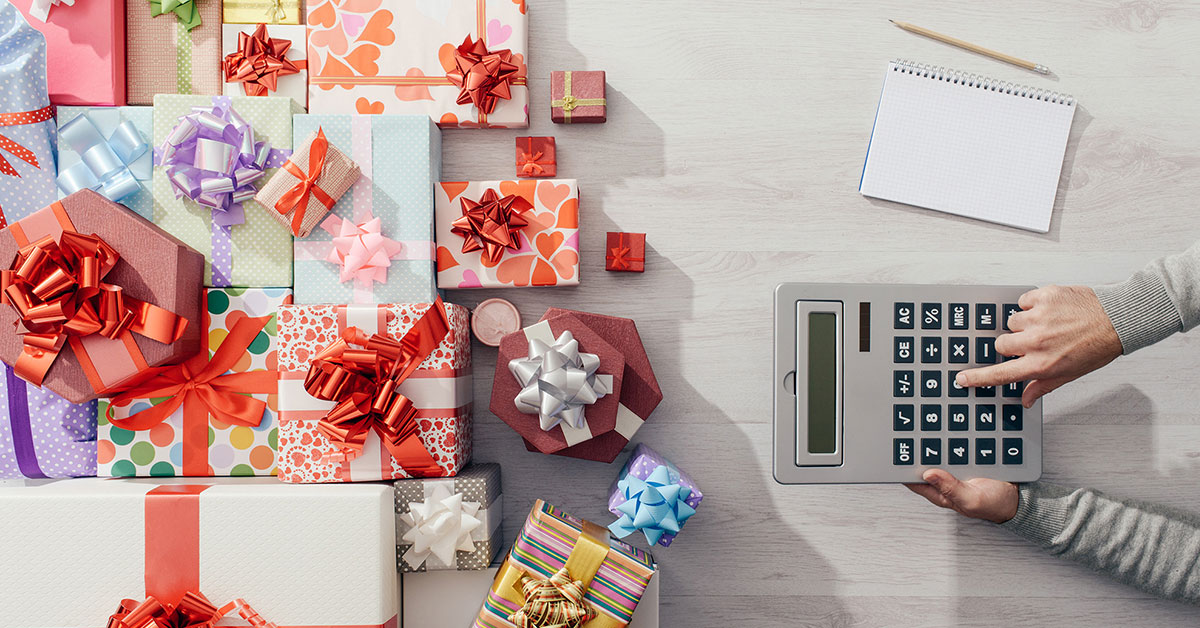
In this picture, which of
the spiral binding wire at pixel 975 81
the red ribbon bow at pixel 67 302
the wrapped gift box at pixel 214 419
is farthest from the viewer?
the spiral binding wire at pixel 975 81

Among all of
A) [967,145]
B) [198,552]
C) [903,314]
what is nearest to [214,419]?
[198,552]

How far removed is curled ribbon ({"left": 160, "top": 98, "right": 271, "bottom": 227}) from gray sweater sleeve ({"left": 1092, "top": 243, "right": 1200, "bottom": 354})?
3.56ft

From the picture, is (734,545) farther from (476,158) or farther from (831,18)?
(831,18)


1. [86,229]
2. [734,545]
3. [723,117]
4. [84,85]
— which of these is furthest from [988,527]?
[84,85]

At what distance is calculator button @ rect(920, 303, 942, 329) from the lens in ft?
2.55

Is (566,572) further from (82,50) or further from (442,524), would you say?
(82,50)

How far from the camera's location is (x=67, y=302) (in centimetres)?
73

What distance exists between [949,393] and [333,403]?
745 millimetres

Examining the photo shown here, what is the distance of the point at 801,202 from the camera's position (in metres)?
0.96

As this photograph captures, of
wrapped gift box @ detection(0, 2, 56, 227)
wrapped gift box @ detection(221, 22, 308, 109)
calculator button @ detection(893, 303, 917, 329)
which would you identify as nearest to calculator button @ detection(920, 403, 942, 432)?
calculator button @ detection(893, 303, 917, 329)

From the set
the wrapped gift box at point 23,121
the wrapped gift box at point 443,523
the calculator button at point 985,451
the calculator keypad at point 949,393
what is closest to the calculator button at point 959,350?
the calculator keypad at point 949,393

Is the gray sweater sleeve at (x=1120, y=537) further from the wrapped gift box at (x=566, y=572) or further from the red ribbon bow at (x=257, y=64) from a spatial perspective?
the red ribbon bow at (x=257, y=64)

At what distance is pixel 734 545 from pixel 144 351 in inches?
32.1

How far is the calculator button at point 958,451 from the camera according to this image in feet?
2.59
